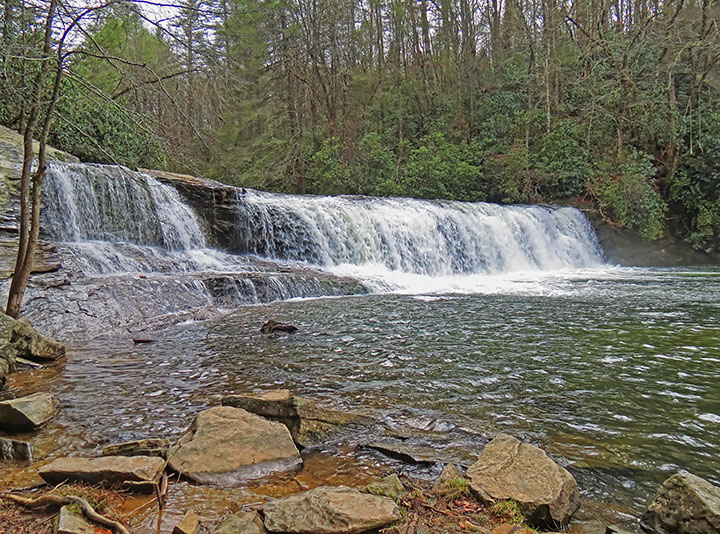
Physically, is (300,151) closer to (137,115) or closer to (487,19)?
(487,19)

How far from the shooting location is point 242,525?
1806mm

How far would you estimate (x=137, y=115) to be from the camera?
13.9 feet

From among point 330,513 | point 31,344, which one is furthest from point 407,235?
point 330,513

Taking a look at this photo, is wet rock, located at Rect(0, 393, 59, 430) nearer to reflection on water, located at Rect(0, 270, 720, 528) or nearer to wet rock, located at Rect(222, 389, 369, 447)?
reflection on water, located at Rect(0, 270, 720, 528)

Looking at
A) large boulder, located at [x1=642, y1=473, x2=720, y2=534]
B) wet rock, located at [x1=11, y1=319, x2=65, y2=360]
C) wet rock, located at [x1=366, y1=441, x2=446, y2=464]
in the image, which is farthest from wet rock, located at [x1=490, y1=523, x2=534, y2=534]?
wet rock, located at [x1=11, y1=319, x2=65, y2=360]

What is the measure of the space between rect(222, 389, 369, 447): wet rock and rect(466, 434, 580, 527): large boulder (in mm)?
1013

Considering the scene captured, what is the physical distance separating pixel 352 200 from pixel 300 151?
692 centimetres

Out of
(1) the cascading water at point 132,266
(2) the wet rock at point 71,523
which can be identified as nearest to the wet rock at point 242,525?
(2) the wet rock at point 71,523

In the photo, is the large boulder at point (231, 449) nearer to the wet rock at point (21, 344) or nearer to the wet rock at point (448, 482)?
the wet rock at point (448, 482)

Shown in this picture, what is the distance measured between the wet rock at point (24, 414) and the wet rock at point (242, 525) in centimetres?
192

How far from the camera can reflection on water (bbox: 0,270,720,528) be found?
280cm

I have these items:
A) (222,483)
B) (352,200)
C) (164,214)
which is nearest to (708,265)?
Result: (352,200)

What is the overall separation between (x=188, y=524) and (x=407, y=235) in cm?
1176

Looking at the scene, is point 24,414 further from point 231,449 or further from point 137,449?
point 231,449
